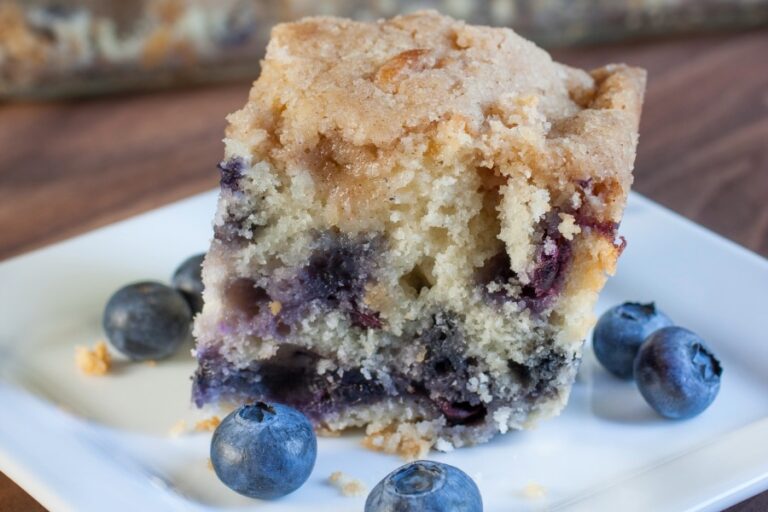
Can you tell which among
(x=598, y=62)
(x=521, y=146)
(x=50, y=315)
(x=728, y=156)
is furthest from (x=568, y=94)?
(x=598, y=62)

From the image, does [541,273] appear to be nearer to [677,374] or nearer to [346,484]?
[677,374]

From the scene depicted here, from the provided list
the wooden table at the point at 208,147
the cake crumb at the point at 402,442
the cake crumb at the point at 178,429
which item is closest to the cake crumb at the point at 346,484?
the cake crumb at the point at 402,442

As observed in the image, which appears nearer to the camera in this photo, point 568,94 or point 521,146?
point 521,146

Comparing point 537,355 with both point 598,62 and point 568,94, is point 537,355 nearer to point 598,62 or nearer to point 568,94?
point 568,94

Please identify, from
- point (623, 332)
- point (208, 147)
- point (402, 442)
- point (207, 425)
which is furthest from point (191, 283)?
point (208, 147)

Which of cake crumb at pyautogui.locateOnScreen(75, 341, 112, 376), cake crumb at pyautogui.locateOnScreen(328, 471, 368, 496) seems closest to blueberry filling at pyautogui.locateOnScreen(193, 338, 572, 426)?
cake crumb at pyautogui.locateOnScreen(328, 471, 368, 496)

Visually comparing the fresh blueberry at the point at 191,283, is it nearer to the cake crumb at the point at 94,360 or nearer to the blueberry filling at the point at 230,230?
the cake crumb at the point at 94,360
